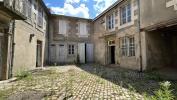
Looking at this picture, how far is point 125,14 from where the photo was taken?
10.6 metres

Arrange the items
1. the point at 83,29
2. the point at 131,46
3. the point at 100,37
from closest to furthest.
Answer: the point at 131,46 → the point at 100,37 → the point at 83,29

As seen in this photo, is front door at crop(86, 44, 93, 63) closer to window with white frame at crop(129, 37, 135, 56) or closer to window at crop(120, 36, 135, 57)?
window at crop(120, 36, 135, 57)

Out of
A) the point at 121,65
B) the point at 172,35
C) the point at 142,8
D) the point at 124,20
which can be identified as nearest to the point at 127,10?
the point at 124,20

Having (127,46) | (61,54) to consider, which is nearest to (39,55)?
(61,54)

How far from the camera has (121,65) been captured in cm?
1091

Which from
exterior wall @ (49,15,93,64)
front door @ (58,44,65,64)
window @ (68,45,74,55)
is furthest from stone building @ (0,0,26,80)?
window @ (68,45,74,55)

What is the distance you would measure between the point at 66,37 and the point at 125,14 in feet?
25.5

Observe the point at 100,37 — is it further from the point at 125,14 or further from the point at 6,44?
the point at 6,44

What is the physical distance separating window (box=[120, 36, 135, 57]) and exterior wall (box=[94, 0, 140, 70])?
0.97 feet

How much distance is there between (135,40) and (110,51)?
14.6ft

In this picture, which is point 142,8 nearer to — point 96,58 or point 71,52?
point 96,58

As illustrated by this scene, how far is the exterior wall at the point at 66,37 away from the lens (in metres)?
15.6

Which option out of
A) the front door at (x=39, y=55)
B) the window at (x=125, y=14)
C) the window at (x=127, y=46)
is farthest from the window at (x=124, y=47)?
the front door at (x=39, y=55)

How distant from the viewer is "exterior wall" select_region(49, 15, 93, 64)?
615 inches
